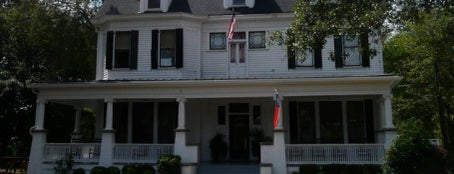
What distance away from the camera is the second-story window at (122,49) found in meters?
21.4

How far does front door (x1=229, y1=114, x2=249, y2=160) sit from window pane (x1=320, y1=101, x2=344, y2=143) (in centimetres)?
331

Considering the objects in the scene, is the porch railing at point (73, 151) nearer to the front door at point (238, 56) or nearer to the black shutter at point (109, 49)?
the black shutter at point (109, 49)

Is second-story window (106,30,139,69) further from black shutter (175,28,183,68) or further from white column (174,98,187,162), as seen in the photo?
white column (174,98,187,162)

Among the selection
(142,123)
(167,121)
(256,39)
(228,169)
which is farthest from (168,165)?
(256,39)

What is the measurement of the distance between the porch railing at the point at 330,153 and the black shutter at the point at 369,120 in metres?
2.08

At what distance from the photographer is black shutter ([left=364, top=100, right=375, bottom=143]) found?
20156mm

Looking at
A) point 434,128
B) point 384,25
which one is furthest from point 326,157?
point 434,128

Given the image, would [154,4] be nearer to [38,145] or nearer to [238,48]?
[238,48]

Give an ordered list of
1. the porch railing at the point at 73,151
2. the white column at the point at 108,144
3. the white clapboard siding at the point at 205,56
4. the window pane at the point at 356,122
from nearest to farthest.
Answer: the white column at the point at 108,144 → the porch railing at the point at 73,151 → the window pane at the point at 356,122 → the white clapboard siding at the point at 205,56

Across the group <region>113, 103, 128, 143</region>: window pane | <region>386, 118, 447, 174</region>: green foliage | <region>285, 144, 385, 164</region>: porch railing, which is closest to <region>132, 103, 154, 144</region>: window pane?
<region>113, 103, 128, 143</region>: window pane

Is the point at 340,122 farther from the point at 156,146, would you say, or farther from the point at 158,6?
the point at 158,6

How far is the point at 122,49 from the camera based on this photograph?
70.9ft

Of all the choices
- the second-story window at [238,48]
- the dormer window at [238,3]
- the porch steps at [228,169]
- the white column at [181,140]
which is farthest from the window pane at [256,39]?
the porch steps at [228,169]

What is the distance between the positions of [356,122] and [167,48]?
8.83 metres
